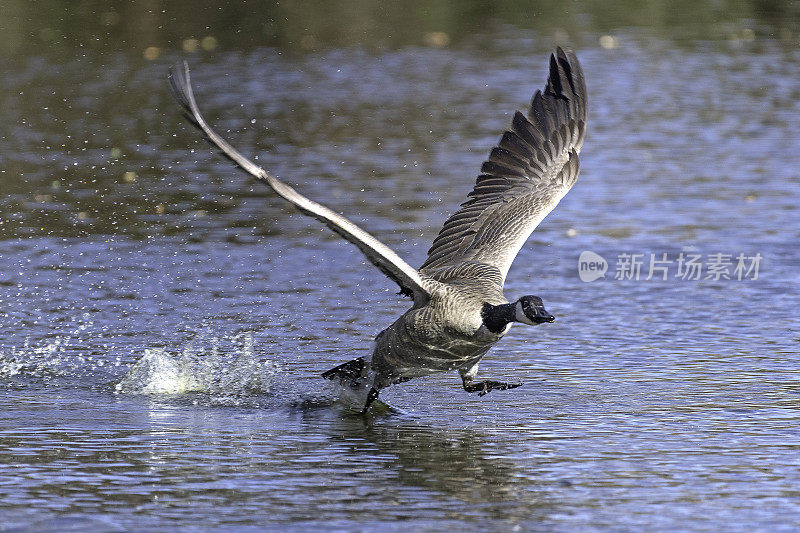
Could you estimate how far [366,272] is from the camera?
11562 mm

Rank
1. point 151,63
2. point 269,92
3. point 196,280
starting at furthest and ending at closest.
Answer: point 151,63
point 269,92
point 196,280

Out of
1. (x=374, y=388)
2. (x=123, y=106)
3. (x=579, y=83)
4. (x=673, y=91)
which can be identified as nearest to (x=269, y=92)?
(x=123, y=106)

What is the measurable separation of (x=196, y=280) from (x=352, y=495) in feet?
16.7

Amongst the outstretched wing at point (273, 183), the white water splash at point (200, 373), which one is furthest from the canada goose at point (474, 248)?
the white water splash at point (200, 373)

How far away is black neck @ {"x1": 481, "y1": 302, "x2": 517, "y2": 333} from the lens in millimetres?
7398

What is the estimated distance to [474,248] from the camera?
8.98 metres

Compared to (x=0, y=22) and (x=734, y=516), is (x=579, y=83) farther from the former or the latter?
(x=0, y=22)

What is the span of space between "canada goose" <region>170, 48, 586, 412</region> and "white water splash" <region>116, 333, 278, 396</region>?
0.66 metres

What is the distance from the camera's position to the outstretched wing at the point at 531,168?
Result: 9211 millimetres

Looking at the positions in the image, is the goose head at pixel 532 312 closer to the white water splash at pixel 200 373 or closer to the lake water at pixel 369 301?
the lake water at pixel 369 301

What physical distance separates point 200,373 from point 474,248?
6.87 feet

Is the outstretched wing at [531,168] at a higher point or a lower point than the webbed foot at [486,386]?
higher

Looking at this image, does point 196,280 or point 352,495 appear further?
point 196,280

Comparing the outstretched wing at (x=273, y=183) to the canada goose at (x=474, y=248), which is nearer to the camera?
the outstretched wing at (x=273, y=183)
